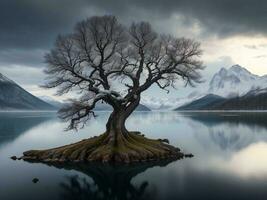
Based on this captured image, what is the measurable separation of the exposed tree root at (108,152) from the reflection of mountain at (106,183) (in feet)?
8.33

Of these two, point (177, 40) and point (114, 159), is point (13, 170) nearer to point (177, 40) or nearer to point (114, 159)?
point (114, 159)

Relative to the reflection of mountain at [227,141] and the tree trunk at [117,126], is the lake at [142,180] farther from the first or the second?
the reflection of mountain at [227,141]

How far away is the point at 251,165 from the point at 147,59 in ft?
73.7

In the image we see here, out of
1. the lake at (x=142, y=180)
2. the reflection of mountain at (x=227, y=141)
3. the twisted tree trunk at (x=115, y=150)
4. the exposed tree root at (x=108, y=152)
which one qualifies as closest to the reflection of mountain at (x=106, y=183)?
the lake at (x=142, y=180)

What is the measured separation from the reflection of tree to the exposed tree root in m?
2.65

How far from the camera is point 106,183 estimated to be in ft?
123

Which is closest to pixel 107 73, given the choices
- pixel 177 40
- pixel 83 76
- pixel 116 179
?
pixel 83 76

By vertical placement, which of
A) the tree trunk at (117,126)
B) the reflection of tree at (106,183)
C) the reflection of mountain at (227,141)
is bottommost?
the reflection of tree at (106,183)

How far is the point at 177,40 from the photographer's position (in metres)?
57.2

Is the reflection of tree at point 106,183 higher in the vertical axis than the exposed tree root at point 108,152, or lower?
lower

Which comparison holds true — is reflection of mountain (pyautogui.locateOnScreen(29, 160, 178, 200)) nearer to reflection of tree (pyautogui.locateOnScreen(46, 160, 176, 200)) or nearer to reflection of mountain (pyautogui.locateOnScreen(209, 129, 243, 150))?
reflection of tree (pyautogui.locateOnScreen(46, 160, 176, 200))

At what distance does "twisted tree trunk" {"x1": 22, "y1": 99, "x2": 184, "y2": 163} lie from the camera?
49812mm

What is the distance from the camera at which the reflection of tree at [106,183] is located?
32625 millimetres

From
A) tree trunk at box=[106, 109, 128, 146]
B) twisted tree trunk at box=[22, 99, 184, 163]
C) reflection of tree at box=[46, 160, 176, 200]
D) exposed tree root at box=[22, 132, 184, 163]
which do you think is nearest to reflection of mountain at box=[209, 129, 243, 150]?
twisted tree trunk at box=[22, 99, 184, 163]
